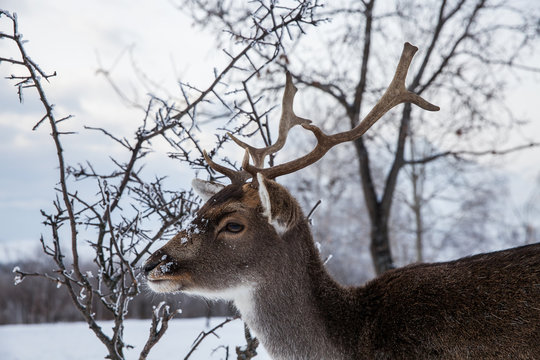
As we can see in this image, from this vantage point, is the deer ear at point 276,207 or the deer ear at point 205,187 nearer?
the deer ear at point 276,207

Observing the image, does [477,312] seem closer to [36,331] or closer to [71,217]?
[71,217]

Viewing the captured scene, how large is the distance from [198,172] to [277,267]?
58.7 inches

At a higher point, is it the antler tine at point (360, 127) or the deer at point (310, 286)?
the antler tine at point (360, 127)

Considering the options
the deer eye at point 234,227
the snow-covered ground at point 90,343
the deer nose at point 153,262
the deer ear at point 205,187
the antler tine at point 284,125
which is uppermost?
the antler tine at point 284,125

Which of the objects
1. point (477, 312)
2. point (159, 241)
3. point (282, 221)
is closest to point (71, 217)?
point (159, 241)

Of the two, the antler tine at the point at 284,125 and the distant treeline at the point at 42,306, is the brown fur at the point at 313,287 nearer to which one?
the antler tine at the point at 284,125

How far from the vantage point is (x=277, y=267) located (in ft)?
10.8

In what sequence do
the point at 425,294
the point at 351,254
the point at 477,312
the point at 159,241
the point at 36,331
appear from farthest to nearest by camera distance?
the point at 351,254 < the point at 36,331 < the point at 159,241 < the point at 425,294 < the point at 477,312

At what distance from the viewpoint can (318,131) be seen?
3609 millimetres

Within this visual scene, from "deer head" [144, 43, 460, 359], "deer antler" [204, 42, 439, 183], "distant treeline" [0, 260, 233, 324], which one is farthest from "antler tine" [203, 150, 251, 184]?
"distant treeline" [0, 260, 233, 324]

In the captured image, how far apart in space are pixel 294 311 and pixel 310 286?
0.67 ft

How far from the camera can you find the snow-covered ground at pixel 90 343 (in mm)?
6504

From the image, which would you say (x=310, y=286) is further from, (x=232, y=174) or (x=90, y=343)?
(x=90, y=343)

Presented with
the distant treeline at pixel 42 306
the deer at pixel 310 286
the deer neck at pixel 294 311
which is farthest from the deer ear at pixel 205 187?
the distant treeline at pixel 42 306
